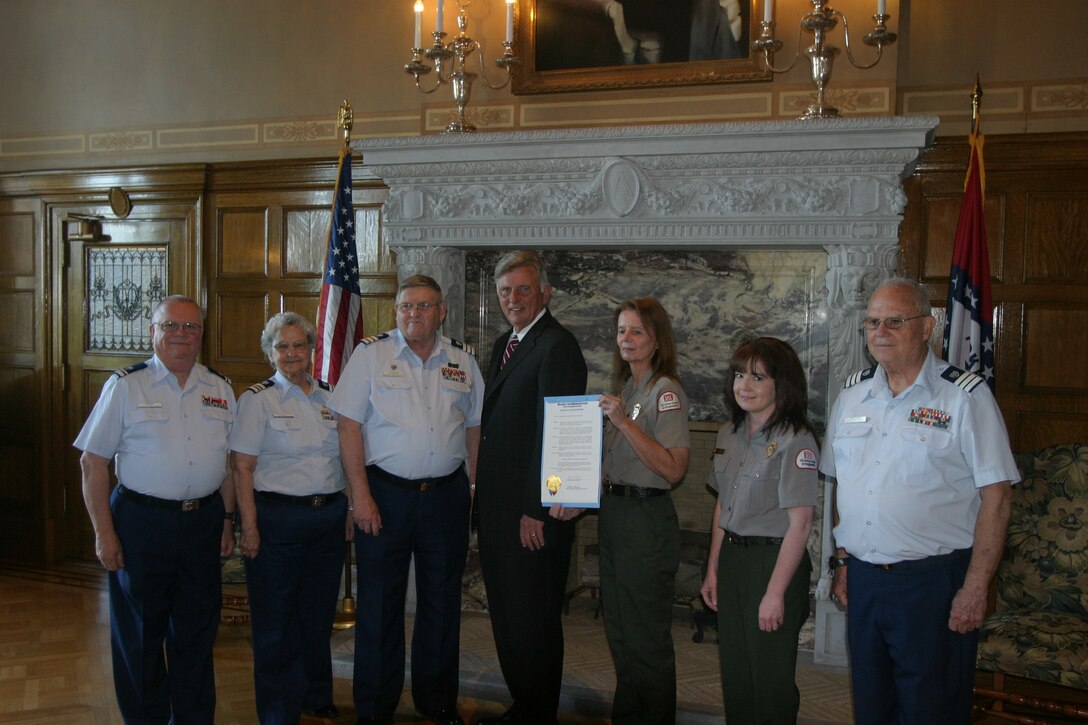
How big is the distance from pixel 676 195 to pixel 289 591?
2.29 m

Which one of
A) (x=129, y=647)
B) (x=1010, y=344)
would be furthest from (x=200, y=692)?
(x=1010, y=344)

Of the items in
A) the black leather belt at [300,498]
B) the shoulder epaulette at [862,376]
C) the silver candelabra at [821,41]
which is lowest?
the black leather belt at [300,498]

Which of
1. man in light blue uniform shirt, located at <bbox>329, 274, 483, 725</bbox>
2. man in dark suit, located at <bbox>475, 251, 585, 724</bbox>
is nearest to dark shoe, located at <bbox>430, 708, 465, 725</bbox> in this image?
man in light blue uniform shirt, located at <bbox>329, 274, 483, 725</bbox>

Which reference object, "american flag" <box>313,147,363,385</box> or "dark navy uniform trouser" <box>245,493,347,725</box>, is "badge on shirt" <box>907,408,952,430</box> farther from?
"american flag" <box>313,147,363,385</box>

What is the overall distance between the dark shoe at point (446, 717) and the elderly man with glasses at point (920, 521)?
1.45 m

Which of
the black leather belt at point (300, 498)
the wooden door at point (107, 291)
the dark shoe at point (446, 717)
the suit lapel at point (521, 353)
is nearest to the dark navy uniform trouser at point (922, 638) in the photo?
the suit lapel at point (521, 353)

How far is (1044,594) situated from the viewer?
3426mm

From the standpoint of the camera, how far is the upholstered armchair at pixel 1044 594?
3.06 metres

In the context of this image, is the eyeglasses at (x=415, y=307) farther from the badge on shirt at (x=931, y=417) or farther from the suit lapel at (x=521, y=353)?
the badge on shirt at (x=931, y=417)

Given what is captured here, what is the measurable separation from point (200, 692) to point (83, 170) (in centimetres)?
A: 373

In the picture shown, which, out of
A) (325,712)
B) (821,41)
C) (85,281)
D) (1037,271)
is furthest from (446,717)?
(85,281)

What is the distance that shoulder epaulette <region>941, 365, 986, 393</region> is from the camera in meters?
2.24

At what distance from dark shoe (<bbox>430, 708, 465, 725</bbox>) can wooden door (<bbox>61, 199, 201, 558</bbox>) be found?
3119mm

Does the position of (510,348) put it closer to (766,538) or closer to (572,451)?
(572,451)
